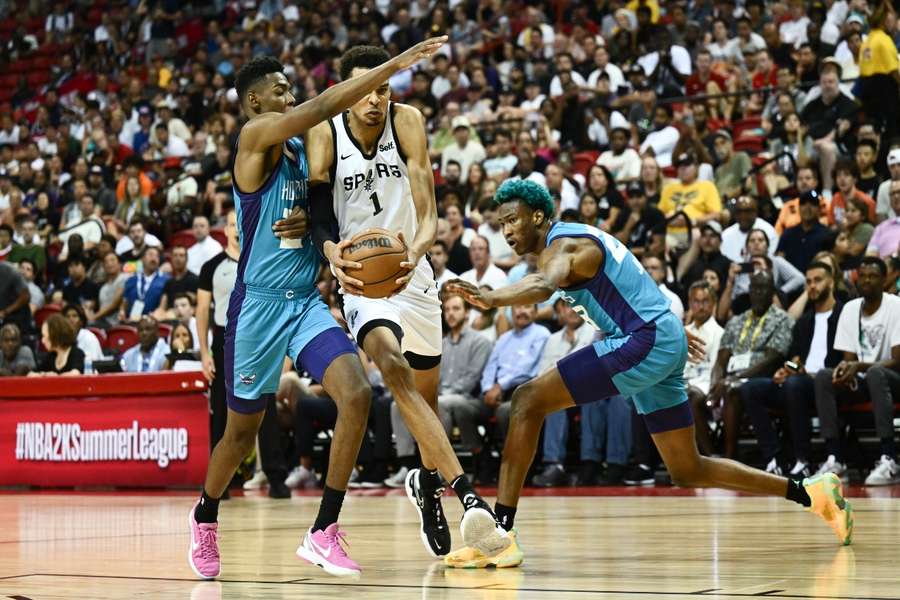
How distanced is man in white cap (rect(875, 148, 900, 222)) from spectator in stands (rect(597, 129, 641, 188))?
122 inches

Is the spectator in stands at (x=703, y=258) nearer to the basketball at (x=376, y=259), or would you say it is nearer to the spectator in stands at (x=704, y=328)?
the spectator in stands at (x=704, y=328)

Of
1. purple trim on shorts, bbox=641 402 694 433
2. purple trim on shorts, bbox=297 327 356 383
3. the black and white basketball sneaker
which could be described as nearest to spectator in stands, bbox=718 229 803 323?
purple trim on shorts, bbox=641 402 694 433

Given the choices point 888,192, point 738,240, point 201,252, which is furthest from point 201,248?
point 888,192

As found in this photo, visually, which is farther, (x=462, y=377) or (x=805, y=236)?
(x=805, y=236)

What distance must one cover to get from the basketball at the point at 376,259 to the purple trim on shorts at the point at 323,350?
212mm

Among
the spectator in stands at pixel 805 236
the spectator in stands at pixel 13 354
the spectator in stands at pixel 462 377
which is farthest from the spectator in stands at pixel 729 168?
the spectator in stands at pixel 13 354

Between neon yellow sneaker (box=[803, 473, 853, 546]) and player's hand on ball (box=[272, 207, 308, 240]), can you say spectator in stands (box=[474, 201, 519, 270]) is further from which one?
player's hand on ball (box=[272, 207, 308, 240])

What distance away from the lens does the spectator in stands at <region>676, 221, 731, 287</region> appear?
11664 mm

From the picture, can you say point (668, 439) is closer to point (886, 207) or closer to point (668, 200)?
point (886, 207)

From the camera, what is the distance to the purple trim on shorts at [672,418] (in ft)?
17.9

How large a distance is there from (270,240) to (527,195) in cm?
101

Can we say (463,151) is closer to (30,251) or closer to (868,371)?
(30,251)

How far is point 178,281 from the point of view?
14438 mm

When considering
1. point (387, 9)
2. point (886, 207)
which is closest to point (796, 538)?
point (886, 207)
